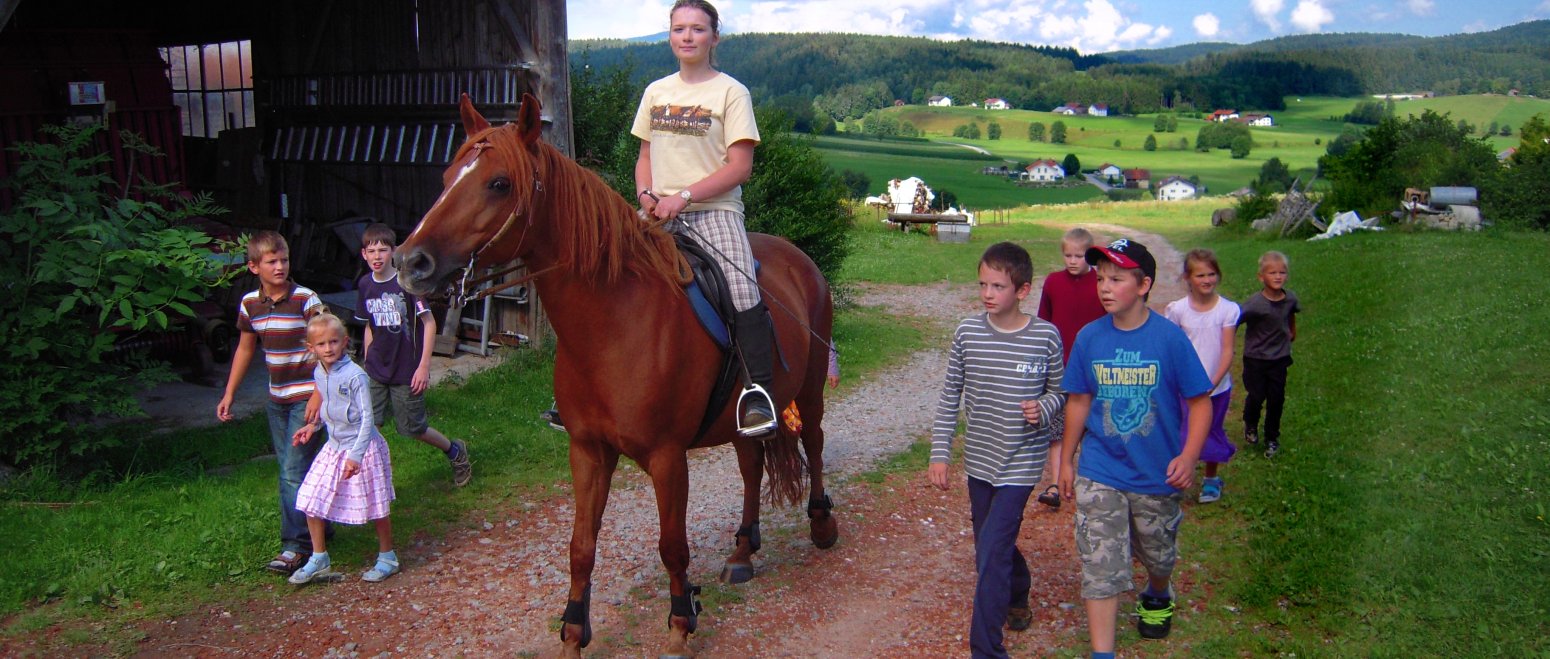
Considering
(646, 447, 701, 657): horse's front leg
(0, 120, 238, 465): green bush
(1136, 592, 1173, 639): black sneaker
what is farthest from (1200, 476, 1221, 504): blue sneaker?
(0, 120, 238, 465): green bush

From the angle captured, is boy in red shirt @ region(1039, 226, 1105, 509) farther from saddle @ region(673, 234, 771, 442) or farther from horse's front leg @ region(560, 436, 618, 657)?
horse's front leg @ region(560, 436, 618, 657)

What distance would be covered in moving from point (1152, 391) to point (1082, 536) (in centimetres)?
66

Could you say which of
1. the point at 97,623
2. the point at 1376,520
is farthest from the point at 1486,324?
the point at 97,623

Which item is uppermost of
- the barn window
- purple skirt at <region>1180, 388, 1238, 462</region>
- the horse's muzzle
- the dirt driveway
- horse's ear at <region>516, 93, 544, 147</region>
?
the barn window

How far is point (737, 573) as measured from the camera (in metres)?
5.43

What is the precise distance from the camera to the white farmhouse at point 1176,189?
46594 mm

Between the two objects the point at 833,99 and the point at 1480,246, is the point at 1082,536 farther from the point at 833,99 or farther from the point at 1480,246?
the point at 833,99


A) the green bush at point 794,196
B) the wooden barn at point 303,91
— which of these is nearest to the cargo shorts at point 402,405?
the wooden barn at point 303,91

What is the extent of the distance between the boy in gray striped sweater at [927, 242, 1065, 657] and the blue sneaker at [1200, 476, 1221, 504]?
270 cm

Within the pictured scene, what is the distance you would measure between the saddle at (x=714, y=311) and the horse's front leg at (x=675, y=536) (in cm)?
25

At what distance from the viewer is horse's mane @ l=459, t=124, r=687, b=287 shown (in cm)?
380

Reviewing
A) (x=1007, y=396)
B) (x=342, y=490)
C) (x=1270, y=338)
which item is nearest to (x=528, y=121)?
(x=1007, y=396)

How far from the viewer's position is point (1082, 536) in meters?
4.23

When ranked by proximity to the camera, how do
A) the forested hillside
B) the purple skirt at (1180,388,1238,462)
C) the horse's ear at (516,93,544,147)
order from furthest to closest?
the forested hillside
the purple skirt at (1180,388,1238,462)
the horse's ear at (516,93,544,147)
